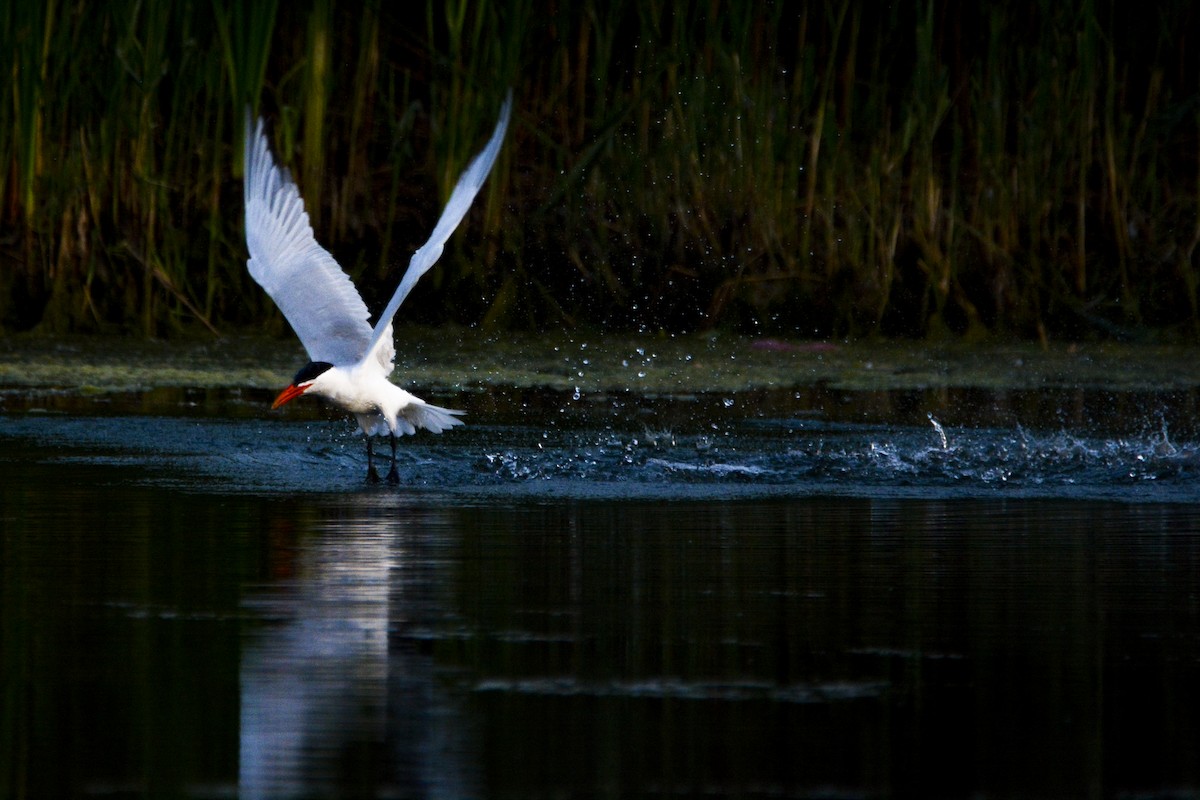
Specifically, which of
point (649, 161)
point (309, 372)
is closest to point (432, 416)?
point (309, 372)

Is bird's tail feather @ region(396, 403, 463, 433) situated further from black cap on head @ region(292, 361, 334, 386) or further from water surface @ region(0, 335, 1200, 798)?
black cap on head @ region(292, 361, 334, 386)

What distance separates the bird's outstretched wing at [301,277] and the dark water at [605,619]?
1.53ft

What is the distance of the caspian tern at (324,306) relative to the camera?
310 inches

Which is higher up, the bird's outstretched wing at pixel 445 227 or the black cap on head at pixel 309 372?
the bird's outstretched wing at pixel 445 227

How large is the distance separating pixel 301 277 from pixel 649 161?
350cm

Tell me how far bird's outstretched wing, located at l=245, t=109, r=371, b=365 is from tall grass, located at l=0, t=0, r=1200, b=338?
2.65 metres

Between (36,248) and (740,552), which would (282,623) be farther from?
(36,248)

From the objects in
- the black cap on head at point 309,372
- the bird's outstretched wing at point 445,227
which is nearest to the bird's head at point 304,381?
the black cap on head at point 309,372

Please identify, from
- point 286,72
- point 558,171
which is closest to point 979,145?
point 558,171

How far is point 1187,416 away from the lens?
893cm

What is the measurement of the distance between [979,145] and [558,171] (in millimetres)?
2162

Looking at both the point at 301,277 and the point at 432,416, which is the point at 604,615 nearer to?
the point at 432,416

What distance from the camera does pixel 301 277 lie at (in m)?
8.17

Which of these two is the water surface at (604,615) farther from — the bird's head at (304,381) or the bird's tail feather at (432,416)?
the bird's head at (304,381)
